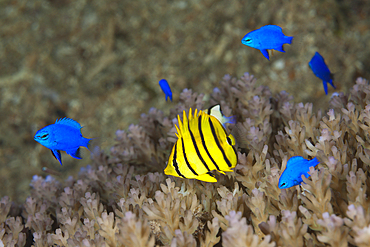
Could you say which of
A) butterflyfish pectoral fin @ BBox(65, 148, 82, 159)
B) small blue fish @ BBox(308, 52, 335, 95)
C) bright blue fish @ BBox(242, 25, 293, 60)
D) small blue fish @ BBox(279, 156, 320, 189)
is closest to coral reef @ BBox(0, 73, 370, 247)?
small blue fish @ BBox(279, 156, 320, 189)

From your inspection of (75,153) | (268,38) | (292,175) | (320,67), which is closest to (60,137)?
(75,153)

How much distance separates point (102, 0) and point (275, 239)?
5544mm

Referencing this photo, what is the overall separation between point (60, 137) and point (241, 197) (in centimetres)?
134

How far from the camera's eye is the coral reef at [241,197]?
3.64 ft

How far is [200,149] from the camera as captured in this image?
4.21ft

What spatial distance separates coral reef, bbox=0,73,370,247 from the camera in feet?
3.64

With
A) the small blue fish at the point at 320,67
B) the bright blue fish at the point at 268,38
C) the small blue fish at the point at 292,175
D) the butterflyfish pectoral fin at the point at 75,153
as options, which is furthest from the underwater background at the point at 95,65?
the small blue fish at the point at 292,175

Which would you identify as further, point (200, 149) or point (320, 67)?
point (320, 67)

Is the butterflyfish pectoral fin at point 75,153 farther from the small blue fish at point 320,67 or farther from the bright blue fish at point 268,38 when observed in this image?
the small blue fish at point 320,67

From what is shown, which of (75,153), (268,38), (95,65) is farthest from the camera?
(95,65)

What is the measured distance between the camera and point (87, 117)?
5105mm

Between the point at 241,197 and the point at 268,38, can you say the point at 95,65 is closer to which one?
the point at 268,38

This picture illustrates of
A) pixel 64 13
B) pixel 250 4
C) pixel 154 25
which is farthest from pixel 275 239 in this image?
pixel 64 13

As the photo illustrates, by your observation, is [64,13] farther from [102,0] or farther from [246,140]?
[246,140]
